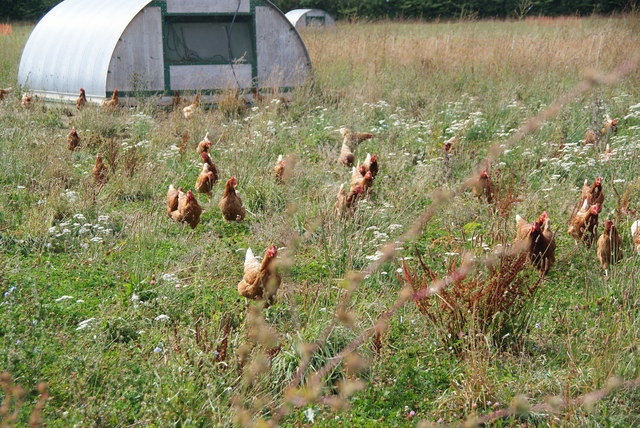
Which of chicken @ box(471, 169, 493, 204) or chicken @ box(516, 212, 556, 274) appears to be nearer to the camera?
chicken @ box(516, 212, 556, 274)

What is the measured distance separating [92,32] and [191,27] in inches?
63.9

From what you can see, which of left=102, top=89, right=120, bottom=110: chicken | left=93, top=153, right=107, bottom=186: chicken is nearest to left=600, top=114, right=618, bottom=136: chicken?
left=93, top=153, right=107, bottom=186: chicken

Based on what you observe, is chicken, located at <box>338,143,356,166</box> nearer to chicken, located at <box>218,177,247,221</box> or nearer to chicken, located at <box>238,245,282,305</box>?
chicken, located at <box>218,177,247,221</box>

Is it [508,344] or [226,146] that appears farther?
[226,146]

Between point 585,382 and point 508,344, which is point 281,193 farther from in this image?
point 585,382

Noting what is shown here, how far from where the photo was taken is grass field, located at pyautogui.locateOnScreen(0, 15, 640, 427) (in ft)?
9.37

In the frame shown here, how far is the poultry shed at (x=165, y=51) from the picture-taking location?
10.4m

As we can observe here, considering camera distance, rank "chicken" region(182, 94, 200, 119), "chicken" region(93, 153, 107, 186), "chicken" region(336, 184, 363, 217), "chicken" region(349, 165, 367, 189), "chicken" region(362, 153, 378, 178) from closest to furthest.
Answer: "chicken" region(336, 184, 363, 217), "chicken" region(349, 165, 367, 189), "chicken" region(362, 153, 378, 178), "chicken" region(93, 153, 107, 186), "chicken" region(182, 94, 200, 119)

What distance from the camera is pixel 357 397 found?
3.00 metres

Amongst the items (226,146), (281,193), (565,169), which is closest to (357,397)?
(281,193)

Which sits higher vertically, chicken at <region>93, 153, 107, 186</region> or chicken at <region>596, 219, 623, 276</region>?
chicken at <region>93, 153, 107, 186</region>

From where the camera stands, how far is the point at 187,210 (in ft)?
16.3

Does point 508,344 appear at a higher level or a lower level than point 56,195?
lower

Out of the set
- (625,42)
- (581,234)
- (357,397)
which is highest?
(625,42)
